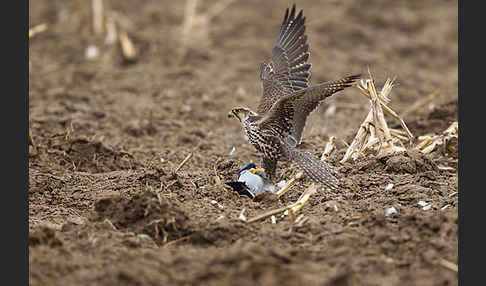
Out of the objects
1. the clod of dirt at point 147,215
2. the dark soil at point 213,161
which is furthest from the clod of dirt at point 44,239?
the clod of dirt at point 147,215

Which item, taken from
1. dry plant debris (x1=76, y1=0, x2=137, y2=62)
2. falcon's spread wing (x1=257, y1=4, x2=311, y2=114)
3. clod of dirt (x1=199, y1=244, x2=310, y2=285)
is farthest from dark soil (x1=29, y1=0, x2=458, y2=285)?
falcon's spread wing (x1=257, y1=4, x2=311, y2=114)

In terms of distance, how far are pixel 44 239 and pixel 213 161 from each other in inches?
101

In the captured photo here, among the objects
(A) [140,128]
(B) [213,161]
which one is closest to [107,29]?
(A) [140,128]

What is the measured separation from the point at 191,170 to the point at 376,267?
262cm

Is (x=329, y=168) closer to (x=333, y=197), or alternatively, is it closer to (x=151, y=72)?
(x=333, y=197)

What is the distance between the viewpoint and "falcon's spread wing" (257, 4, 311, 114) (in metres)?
5.57

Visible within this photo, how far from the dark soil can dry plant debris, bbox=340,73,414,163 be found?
15 centimetres

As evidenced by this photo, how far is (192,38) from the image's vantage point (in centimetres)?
1048

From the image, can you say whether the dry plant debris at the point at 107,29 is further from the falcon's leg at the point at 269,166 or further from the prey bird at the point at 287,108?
the falcon's leg at the point at 269,166

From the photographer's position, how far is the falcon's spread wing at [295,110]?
15.3 feet

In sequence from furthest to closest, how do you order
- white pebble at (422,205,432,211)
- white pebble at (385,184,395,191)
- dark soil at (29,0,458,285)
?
white pebble at (385,184,395,191)
white pebble at (422,205,432,211)
dark soil at (29,0,458,285)

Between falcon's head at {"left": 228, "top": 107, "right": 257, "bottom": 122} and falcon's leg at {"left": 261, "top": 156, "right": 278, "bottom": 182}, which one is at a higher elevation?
falcon's head at {"left": 228, "top": 107, "right": 257, "bottom": 122}

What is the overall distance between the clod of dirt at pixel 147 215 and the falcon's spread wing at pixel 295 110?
120 cm

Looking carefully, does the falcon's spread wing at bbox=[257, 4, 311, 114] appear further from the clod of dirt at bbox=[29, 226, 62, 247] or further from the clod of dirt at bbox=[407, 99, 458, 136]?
the clod of dirt at bbox=[29, 226, 62, 247]
